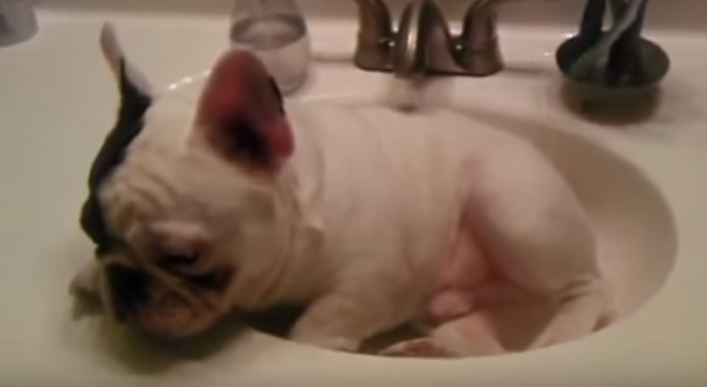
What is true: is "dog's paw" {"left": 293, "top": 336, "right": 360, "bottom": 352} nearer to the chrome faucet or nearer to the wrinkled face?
the wrinkled face

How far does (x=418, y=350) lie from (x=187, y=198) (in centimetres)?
20

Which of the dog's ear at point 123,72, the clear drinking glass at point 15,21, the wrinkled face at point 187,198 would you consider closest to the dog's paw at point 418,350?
the wrinkled face at point 187,198

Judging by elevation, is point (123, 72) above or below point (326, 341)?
above

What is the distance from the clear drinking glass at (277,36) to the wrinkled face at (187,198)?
229 mm

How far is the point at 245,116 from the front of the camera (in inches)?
26.1

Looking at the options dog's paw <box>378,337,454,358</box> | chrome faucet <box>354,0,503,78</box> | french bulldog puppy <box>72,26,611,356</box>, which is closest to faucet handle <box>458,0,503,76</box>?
chrome faucet <box>354,0,503,78</box>

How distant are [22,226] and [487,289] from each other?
0.33 meters

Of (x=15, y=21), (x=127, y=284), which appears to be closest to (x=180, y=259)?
(x=127, y=284)

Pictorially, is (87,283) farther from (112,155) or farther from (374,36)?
(374,36)

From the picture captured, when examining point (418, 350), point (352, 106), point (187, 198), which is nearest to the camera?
point (187, 198)

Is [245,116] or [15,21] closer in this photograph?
[245,116]

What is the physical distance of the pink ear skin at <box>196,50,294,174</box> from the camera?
2.11ft

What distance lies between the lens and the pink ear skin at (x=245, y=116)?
2.11 ft

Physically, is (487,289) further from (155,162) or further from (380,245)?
(155,162)
